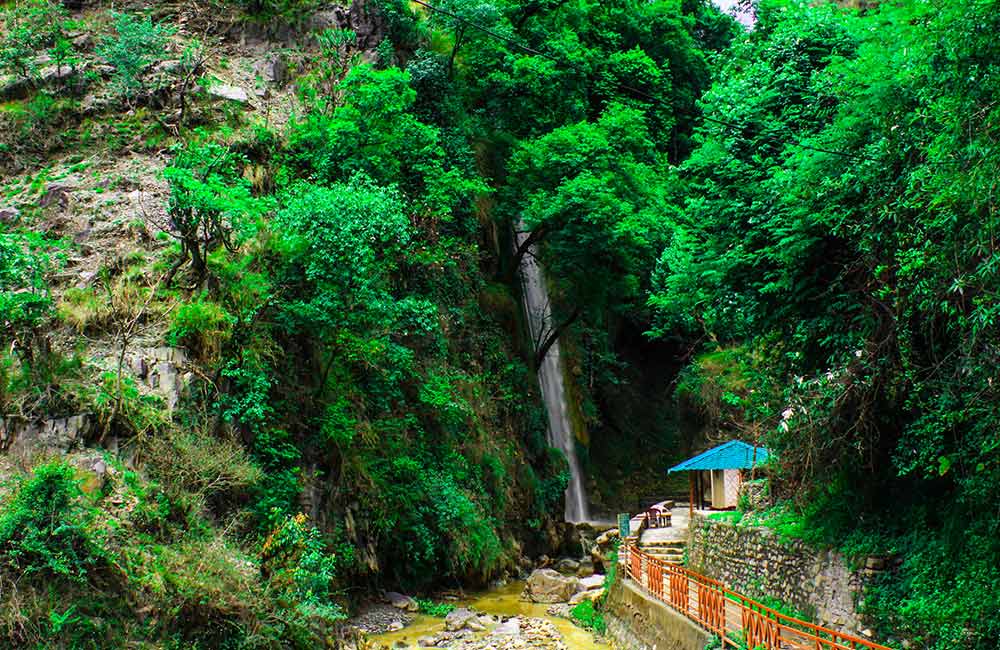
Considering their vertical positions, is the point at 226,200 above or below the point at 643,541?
above

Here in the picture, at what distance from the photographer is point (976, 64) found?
7.98 m

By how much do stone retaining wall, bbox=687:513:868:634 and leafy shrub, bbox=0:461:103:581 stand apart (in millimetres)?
9759

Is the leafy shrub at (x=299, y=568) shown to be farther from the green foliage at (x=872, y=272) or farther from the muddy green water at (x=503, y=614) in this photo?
the green foliage at (x=872, y=272)

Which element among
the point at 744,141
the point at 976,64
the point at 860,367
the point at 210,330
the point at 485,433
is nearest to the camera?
the point at 976,64

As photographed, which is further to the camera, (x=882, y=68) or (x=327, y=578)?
(x=327, y=578)

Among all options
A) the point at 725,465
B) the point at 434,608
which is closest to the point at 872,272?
the point at 725,465

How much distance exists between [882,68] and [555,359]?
74.0 ft

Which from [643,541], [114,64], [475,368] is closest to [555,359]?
[475,368]

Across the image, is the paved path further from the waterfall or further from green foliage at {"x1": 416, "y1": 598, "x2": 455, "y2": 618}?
green foliage at {"x1": 416, "y1": 598, "x2": 455, "y2": 618}

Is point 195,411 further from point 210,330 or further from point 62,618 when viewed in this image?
point 62,618

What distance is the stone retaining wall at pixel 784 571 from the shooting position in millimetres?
10977

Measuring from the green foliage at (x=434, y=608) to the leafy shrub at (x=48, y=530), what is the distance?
899cm

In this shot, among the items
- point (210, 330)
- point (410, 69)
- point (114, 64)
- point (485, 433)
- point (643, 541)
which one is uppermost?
point (410, 69)

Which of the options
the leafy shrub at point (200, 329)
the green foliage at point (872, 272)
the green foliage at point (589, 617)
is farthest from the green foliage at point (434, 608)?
the green foliage at point (872, 272)
